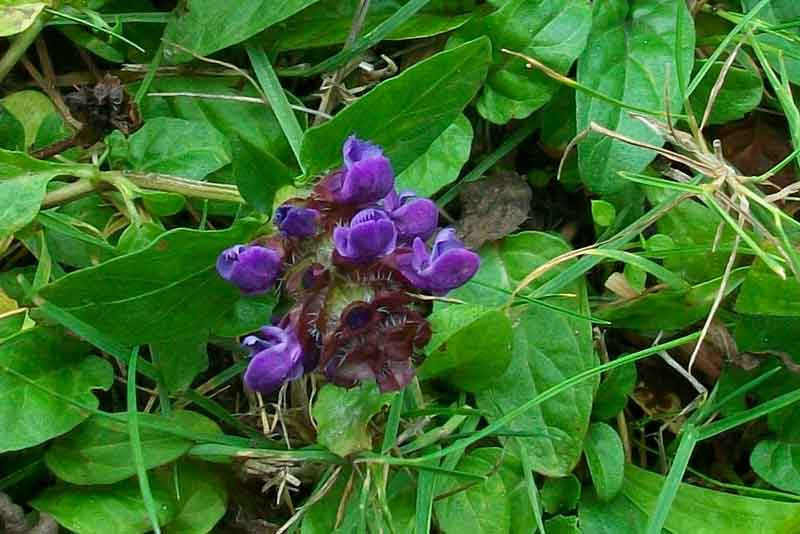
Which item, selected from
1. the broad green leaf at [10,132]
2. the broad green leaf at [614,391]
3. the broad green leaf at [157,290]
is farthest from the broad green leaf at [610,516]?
the broad green leaf at [10,132]

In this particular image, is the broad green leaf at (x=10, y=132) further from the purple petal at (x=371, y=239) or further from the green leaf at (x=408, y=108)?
the purple petal at (x=371, y=239)

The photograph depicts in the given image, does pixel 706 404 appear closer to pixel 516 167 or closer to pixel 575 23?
pixel 516 167

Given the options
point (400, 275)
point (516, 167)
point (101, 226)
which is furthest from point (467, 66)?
point (101, 226)

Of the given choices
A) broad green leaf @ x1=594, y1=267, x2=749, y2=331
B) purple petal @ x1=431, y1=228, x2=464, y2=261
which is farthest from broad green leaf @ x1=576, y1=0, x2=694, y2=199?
purple petal @ x1=431, y1=228, x2=464, y2=261

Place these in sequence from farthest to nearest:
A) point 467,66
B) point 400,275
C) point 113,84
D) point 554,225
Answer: point 554,225 → point 113,84 → point 467,66 → point 400,275

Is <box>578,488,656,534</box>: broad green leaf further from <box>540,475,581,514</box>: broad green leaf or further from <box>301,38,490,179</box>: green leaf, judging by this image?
<box>301,38,490,179</box>: green leaf

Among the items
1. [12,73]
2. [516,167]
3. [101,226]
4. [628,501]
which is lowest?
[628,501]

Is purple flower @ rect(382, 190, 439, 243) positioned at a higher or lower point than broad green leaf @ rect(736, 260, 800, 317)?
higher
